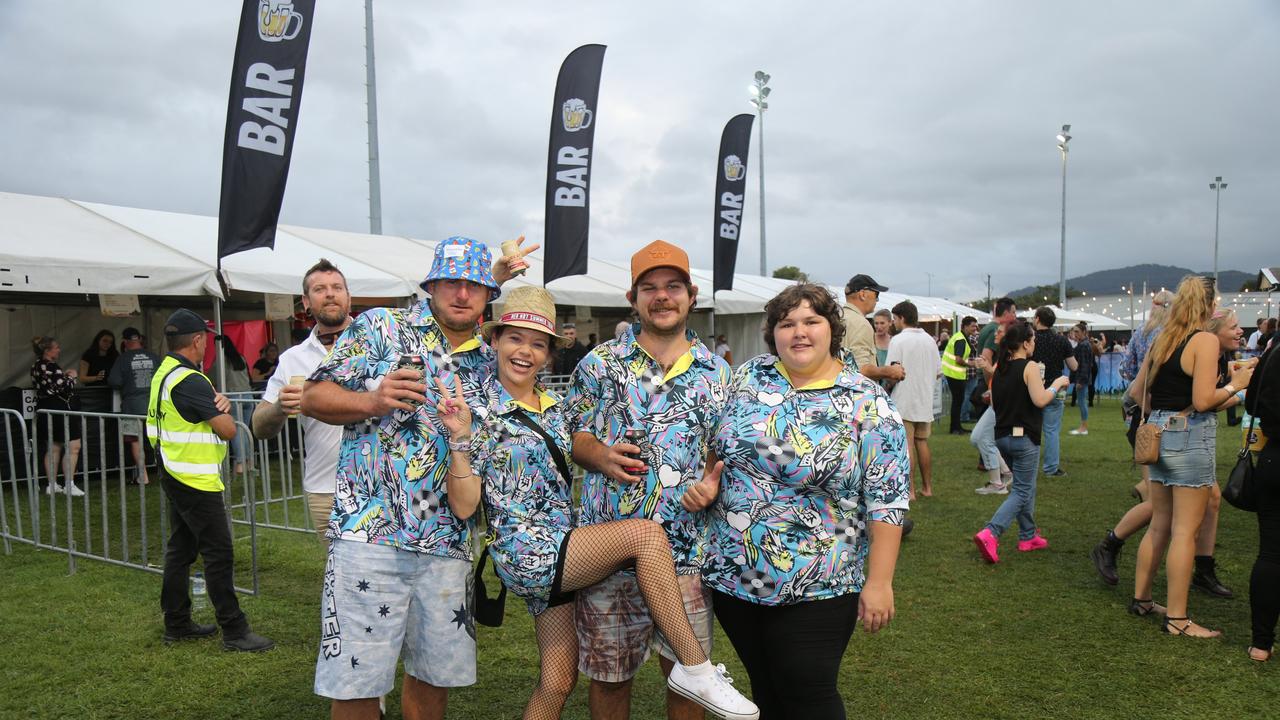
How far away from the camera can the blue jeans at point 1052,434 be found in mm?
9461

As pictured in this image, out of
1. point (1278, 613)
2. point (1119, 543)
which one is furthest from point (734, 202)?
point (1278, 613)

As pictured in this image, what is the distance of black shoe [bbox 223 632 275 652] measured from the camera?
4.43m

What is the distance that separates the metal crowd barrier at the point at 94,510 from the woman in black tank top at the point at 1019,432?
5.39m

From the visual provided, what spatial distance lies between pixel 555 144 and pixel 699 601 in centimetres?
930

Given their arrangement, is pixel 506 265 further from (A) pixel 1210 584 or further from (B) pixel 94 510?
(B) pixel 94 510

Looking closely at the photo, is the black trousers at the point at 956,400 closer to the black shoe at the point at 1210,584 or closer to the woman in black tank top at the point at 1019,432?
the woman in black tank top at the point at 1019,432

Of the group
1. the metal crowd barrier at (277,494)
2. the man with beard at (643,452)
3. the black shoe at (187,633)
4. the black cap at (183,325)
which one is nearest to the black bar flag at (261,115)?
the metal crowd barrier at (277,494)

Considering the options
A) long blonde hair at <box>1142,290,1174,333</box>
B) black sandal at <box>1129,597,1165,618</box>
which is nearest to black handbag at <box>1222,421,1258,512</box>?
black sandal at <box>1129,597,1165,618</box>

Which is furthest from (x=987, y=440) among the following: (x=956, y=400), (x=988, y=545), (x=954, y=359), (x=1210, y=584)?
(x=956, y=400)

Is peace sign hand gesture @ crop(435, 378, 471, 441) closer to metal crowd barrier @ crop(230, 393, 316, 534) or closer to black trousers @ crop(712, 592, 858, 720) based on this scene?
black trousers @ crop(712, 592, 858, 720)

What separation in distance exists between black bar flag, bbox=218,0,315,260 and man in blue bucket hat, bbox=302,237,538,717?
5574mm

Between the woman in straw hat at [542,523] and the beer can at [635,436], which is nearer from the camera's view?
the woman in straw hat at [542,523]

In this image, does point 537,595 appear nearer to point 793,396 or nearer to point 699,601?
point 699,601

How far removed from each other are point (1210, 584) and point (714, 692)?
4.59 meters
